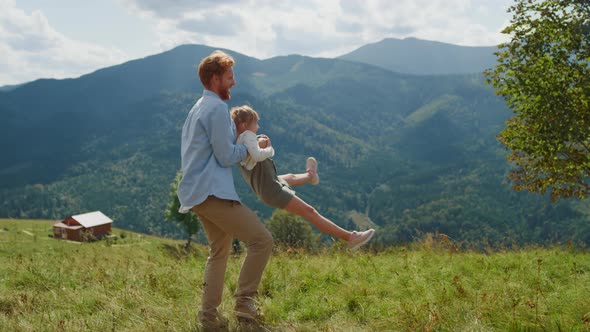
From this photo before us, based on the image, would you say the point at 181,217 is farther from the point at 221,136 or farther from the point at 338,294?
the point at 221,136

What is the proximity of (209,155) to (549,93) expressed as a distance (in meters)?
9.75

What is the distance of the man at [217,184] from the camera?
173 inches

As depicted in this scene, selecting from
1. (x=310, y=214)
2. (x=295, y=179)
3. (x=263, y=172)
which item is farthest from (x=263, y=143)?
(x=295, y=179)

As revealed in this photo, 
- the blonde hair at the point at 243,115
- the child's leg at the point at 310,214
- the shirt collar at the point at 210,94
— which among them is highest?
the shirt collar at the point at 210,94

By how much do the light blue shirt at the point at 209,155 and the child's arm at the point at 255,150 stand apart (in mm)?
69

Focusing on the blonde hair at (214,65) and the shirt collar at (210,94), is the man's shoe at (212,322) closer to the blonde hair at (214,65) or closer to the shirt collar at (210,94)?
the shirt collar at (210,94)

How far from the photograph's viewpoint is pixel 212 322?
15.0ft

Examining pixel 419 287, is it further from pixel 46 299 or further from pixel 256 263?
pixel 46 299

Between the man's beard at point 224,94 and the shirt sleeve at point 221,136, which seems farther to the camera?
the man's beard at point 224,94

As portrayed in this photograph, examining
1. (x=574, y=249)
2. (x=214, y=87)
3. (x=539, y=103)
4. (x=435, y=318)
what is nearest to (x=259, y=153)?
(x=214, y=87)

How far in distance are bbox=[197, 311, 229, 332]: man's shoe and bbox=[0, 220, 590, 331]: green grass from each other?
9 cm

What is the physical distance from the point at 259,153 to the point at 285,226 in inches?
1807

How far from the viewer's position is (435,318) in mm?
4105

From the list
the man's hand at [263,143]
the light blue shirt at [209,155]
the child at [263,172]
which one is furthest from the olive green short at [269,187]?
the light blue shirt at [209,155]
